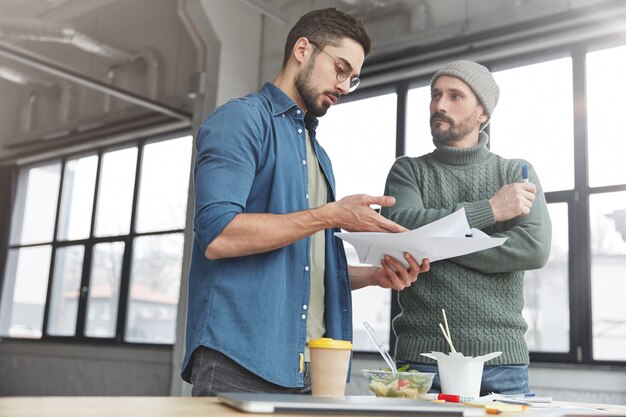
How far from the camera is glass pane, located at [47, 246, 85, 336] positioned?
7.57m

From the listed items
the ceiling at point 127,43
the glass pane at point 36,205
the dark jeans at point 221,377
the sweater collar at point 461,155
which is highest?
the ceiling at point 127,43

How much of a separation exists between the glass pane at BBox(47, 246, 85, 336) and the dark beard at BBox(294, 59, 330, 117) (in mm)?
6408

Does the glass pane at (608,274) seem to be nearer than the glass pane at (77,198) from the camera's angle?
Yes

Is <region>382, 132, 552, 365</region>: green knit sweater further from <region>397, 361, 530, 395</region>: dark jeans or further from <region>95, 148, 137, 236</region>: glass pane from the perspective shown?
<region>95, 148, 137, 236</region>: glass pane

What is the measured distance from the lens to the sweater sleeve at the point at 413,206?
1.67 m

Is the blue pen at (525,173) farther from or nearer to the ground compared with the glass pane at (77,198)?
nearer to the ground

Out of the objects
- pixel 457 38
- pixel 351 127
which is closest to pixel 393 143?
pixel 351 127

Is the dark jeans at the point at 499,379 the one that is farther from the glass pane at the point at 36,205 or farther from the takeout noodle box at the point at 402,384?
the glass pane at the point at 36,205

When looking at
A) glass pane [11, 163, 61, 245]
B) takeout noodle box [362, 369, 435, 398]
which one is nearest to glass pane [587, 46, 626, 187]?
takeout noodle box [362, 369, 435, 398]

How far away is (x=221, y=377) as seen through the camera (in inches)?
49.6

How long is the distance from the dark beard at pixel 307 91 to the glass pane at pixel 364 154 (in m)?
3.55

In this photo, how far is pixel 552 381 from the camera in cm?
→ 417

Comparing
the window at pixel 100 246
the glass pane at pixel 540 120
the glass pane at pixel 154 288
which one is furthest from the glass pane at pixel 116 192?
the glass pane at pixel 540 120

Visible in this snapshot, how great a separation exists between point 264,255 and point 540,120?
12.1 feet
